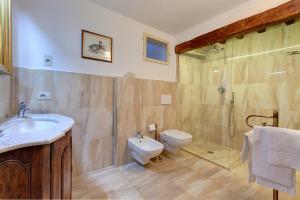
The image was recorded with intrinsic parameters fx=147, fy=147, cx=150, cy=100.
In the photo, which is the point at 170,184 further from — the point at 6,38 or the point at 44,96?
the point at 6,38

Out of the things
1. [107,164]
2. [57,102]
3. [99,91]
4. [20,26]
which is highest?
[20,26]

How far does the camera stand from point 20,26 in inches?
62.9

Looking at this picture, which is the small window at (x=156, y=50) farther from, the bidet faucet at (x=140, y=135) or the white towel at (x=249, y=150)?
the white towel at (x=249, y=150)

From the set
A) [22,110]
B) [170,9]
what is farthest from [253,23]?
[22,110]

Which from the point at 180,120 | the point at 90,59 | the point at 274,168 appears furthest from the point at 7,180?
the point at 180,120

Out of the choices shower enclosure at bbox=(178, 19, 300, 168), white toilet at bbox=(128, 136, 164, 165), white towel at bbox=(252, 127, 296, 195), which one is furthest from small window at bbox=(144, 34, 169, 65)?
white towel at bbox=(252, 127, 296, 195)

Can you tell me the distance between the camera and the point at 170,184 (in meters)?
1.83

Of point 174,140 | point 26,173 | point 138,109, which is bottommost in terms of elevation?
point 174,140

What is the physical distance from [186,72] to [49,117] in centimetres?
266

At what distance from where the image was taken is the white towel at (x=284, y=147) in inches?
42.3

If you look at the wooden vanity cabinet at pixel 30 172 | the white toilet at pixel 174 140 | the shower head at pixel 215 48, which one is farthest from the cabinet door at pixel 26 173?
the shower head at pixel 215 48

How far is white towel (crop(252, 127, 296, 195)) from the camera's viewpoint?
3.79ft

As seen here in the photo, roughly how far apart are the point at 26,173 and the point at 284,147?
1.68m

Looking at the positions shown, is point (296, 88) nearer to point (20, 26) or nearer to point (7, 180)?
point (7, 180)
